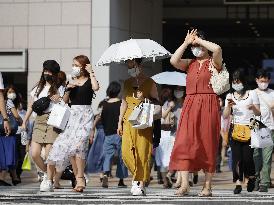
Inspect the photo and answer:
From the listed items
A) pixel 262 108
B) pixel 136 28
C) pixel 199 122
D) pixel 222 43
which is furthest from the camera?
pixel 222 43

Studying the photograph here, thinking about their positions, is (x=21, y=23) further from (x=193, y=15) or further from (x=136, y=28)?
(x=193, y=15)

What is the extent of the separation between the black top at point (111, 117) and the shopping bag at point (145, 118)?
419 cm

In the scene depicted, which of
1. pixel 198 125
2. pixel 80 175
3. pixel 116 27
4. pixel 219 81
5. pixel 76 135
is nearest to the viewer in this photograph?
pixel 219 81

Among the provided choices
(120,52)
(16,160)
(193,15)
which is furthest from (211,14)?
(120,52)

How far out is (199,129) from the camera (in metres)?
12.4

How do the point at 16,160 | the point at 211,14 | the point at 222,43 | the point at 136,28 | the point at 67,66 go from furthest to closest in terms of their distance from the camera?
1. the point at 222,43
2. the point at 211,14
3. the point at 136,28
4. the point at 67,66
5. the point at 16,160

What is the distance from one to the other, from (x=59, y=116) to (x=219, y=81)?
235 cm

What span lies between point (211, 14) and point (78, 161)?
62.7 ft

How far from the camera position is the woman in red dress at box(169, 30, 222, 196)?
12320 mm

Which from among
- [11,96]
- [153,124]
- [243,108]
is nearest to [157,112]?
[153,124]

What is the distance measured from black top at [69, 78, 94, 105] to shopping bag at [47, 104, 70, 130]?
0.16 meters

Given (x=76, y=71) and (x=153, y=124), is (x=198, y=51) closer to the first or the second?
(x=153, y=124)

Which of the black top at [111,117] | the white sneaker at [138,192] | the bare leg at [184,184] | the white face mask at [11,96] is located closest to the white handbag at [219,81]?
the bare leg at [184,184]

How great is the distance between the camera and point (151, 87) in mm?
13219
